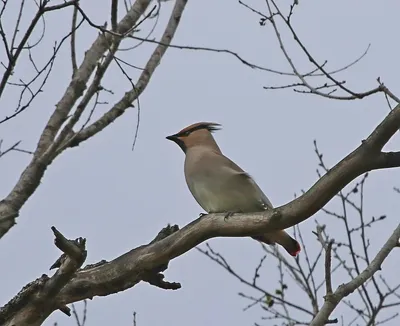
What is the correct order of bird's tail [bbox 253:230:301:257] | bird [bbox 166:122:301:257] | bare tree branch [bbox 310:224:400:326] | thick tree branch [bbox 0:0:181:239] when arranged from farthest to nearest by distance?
thick tree branch [bbox 0:0:181:239], bird [bbox 166:122:301:257], bird's tail [bbox 253:230:301:257], bare tree branch [bbox 310:224:400:326]

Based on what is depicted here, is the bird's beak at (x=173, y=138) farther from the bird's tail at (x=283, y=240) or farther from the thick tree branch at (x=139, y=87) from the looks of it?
the bird's tail at (x=283, y=240)

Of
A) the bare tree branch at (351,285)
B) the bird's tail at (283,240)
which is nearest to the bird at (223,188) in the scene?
the bird's tail at (283,240)

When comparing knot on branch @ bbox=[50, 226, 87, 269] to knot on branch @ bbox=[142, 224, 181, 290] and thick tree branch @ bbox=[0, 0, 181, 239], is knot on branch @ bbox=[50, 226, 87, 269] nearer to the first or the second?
knot on branch @ bbox=[142, 224, 181, 290]

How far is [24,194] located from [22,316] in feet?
3.60

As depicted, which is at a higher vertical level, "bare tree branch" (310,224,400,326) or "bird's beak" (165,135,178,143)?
"bird's beak" (165,135,178,143)

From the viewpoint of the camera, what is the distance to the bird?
4562 millimetres

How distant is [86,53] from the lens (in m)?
5.42

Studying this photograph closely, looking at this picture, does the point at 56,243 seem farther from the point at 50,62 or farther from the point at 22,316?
the point at 50,62

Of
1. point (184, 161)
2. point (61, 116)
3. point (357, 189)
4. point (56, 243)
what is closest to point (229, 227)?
point (56, 243)

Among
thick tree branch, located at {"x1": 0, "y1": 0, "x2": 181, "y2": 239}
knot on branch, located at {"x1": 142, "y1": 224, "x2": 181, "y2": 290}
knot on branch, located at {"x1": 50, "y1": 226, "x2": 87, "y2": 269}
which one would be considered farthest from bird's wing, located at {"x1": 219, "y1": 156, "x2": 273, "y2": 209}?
knot on branch, located at {"x1": 50, "y1": 226, "x2": 87, "y2": 269}

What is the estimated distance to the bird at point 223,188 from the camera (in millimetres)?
4562

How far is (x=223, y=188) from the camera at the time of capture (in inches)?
182

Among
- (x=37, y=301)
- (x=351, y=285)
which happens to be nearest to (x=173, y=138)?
(x=37, y=301)

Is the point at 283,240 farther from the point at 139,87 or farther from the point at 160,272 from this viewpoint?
the point at 139,87
